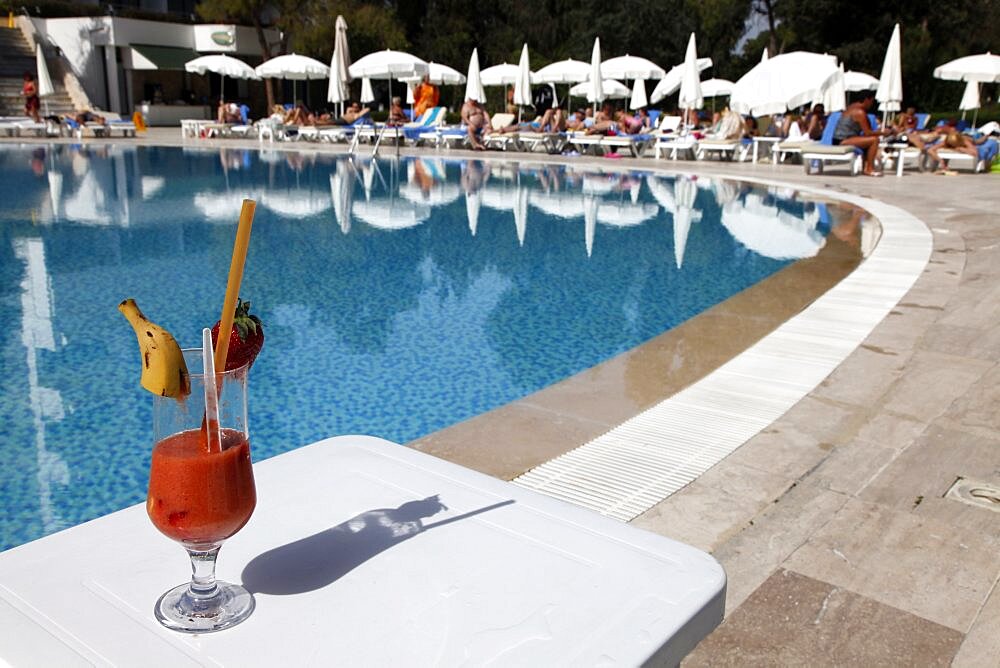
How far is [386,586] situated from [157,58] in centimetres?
3406

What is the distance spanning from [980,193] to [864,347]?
9.00 metres

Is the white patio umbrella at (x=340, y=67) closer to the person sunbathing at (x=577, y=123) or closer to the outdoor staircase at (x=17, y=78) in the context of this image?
the person sunbathing at (x=577, y=123)

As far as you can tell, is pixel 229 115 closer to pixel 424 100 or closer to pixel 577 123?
pixel 424 100

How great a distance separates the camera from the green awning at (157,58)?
3092cm

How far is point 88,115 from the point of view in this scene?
24.1 meters

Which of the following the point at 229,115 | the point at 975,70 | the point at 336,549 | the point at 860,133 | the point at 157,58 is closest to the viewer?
the point at 336,549

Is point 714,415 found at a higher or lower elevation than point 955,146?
lower

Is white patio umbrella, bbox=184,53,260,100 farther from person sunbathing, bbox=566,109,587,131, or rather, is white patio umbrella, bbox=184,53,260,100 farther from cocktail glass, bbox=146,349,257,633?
cocktail glass, bbox=146,349,257,633

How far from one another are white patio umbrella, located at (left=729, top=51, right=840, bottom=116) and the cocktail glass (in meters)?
15.9

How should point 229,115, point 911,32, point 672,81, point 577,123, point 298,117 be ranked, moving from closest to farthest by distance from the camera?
point 577,123 < point 672,81 < point 298,117 < point 229,115 < point 911,32

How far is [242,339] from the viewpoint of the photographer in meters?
1.15

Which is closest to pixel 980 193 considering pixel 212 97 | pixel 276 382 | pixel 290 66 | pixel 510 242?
pixel 510 242

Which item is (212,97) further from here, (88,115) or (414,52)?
(88,115)

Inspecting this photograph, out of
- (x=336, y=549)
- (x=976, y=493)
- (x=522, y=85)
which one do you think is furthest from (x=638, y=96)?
(x=336, y=549)
